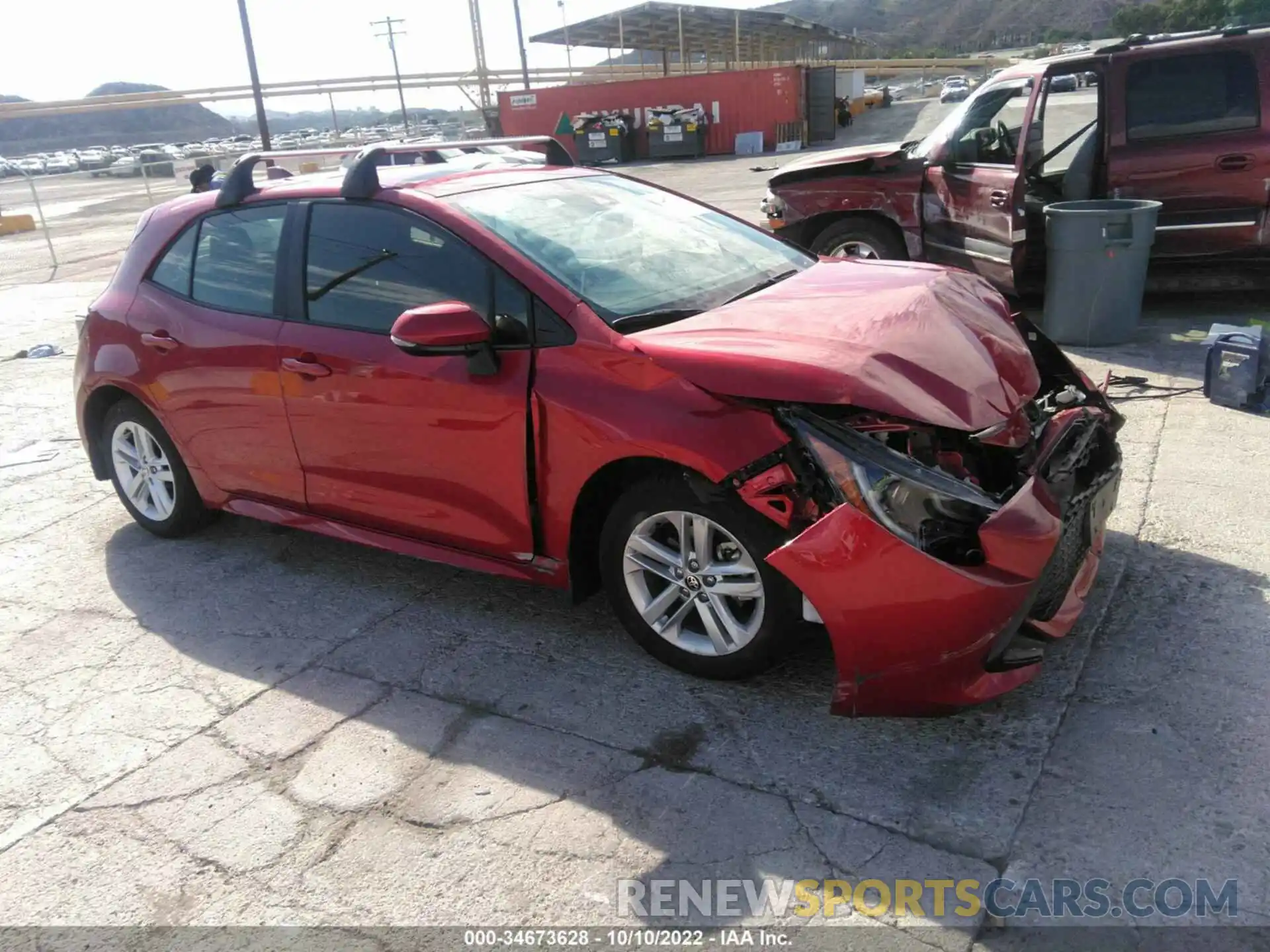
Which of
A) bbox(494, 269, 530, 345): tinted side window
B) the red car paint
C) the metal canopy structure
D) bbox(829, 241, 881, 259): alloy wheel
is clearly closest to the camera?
the red car paint

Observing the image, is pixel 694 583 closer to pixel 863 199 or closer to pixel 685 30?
pixel 863 199

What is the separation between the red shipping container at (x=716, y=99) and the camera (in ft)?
116

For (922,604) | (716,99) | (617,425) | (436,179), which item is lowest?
(922,604)

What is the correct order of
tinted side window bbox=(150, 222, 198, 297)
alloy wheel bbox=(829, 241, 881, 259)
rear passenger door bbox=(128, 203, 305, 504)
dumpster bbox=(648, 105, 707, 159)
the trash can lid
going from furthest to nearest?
dumpster bbox=(648, 105, 707, 159) → alloy wheel bbox=(829, 241, 881, 259) → the trash can lid → tinted side window bbox=(150, 222, 198, 297) → rear passenger door bbox=(128, 203, 305, 504)

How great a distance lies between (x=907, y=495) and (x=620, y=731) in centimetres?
116

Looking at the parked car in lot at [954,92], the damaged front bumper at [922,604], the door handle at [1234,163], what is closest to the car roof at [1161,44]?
the door handle at [1234,163]

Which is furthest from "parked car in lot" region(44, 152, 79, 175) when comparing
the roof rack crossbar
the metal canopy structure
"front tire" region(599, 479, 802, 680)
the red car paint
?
the red car paint

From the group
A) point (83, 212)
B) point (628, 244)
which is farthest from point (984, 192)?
point (83, 212)

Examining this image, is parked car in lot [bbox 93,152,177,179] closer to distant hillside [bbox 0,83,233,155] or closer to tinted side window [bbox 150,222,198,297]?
tinted side window [bbox 150,222,198,297]

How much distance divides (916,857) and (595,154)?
3612 cm

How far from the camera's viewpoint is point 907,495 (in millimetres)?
2881

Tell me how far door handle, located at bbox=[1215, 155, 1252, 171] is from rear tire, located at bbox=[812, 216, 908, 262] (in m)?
2.22

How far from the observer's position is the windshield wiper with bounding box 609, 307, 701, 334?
335 cm

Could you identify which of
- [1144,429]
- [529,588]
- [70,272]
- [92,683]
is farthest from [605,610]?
[70,272]
